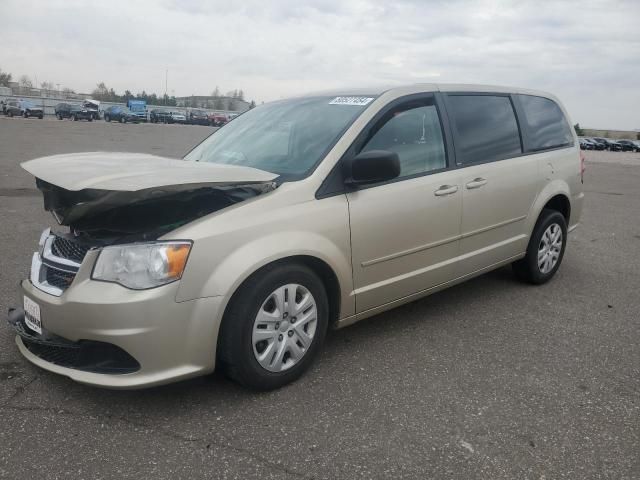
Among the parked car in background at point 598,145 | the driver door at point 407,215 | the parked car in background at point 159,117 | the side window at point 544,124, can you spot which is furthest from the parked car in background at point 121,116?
the driver door at point 407,215

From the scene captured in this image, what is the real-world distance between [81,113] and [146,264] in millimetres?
52725

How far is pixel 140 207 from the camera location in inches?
107

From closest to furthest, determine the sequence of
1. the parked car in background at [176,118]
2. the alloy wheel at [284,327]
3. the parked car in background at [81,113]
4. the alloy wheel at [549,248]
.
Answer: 1. the alloy wheel at [284,327]
2. the alloy wheel at [549,248]
3. the parked car in background at [81,113]
4. the parked car in background at [176,118]

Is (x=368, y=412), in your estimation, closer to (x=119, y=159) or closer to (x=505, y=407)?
(x=505, y=407)

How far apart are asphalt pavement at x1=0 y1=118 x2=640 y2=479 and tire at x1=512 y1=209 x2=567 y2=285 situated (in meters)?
0.70

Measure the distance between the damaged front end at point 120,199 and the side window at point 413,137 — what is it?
0.92 metres

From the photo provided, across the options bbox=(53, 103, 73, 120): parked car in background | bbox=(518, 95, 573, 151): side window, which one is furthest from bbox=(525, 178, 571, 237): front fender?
bbox=(53, 103, 73, 120): parked car in background

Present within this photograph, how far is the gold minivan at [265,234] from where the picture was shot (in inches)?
100

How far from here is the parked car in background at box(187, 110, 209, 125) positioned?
207ft

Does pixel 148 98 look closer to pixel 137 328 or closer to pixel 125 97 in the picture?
pixel 125 97

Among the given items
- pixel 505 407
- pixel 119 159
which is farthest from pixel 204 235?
pixel 505 407

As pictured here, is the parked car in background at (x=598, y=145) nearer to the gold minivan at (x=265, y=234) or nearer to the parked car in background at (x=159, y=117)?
the parked car in background at (x=159, y=117)

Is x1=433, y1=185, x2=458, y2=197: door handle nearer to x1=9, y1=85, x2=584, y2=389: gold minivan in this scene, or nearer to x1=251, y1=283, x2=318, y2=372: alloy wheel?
x1=9, y1=85, x2=584, y2=389: gold minivan

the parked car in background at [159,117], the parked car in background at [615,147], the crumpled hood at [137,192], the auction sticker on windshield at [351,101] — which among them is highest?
the parked car in background at [159,117]
